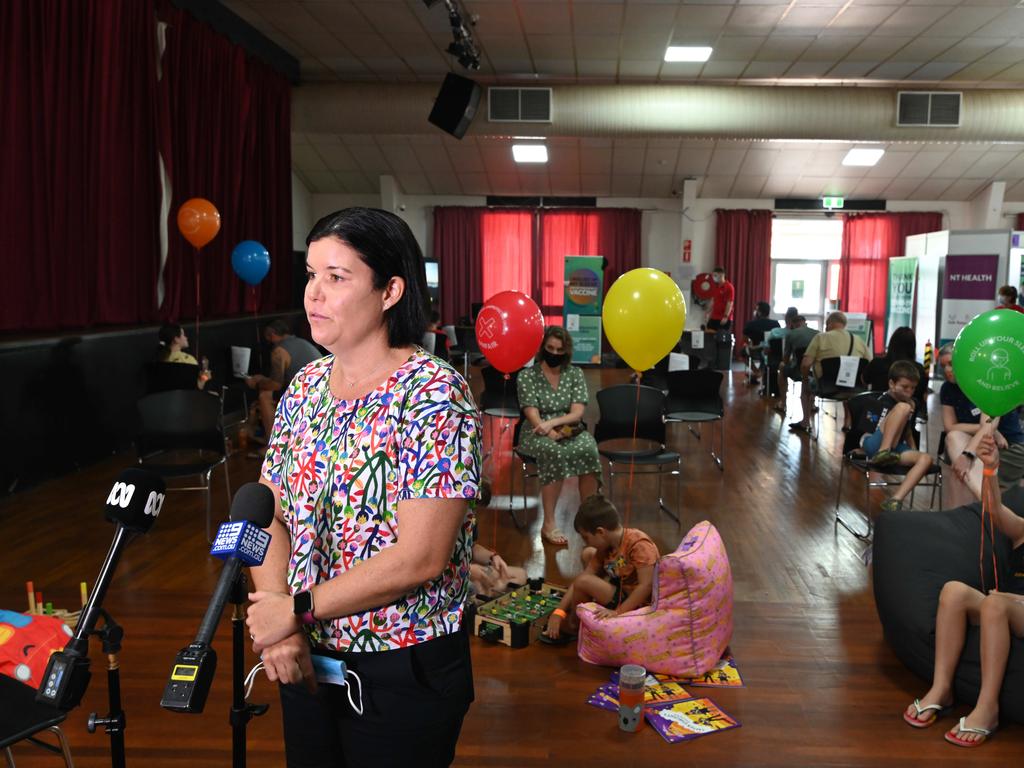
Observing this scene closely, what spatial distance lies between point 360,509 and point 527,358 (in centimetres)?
398

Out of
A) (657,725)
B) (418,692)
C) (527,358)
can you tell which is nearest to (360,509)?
(418,692)

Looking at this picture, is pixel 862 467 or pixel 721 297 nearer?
pixel 862 467

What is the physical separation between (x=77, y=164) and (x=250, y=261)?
7.78 ft

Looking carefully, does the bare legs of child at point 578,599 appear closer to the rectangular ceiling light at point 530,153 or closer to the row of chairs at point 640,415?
the row of chairs at point 640,415

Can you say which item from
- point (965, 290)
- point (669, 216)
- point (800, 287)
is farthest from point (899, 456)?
point (800, 287)

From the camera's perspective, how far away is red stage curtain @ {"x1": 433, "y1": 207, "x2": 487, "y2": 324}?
15.8 meters

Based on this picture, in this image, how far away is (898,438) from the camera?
17.3 ft

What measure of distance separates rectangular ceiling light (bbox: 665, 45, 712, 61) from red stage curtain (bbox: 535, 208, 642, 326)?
211 inches

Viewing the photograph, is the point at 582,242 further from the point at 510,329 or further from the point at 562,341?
the point at 510,329

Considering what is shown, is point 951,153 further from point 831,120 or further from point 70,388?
point 70,388

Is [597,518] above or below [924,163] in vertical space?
below

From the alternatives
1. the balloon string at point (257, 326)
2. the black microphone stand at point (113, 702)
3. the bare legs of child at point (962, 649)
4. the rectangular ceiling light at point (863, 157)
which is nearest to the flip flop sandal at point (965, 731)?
the bare legs of child at point (962, 649)

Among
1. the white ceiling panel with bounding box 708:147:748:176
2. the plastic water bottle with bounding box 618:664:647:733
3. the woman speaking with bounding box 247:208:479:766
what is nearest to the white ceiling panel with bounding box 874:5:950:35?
the white ceiling panel with bounding box 708:147:748:176

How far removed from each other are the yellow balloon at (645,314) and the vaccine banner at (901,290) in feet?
34.4
